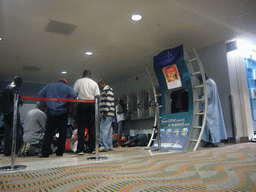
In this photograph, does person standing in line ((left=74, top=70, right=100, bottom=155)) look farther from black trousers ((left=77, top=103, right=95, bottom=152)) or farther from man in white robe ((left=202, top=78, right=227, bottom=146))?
man in white robe ((left=202, top=78, right=227, bottom=146))

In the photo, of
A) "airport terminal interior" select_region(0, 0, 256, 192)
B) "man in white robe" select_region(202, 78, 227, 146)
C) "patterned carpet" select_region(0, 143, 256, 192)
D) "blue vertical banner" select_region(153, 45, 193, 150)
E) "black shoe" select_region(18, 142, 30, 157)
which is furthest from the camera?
"man in white robe" select_region(202, 78, 227, 146)

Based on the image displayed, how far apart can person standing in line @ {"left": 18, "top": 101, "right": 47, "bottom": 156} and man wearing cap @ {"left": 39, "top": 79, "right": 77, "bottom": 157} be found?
40 cm

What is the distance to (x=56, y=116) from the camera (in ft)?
12.8

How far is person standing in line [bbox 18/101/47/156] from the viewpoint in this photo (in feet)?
13.6

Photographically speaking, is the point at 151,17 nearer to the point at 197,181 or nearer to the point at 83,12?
the point at 83,12

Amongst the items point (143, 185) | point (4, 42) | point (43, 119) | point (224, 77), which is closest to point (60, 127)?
point (43, 119)

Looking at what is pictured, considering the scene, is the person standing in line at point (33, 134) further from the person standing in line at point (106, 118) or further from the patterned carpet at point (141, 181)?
the patterned carpet at point (141, 181)

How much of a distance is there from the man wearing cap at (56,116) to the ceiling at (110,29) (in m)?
1.75

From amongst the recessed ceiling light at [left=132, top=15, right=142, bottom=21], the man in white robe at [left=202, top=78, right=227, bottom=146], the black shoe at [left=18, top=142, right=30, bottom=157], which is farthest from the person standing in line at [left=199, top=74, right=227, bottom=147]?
the black shoe at [left=18, top=142, right=30, bottom=157]

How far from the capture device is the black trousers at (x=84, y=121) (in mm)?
4195

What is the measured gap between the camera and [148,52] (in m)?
7.12

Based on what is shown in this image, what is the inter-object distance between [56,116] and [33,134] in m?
0.86

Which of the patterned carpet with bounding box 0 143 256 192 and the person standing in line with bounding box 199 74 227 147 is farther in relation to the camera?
the person standing in line with bounding box 199 74 227 147

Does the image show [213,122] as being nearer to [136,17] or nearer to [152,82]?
[152,82]
